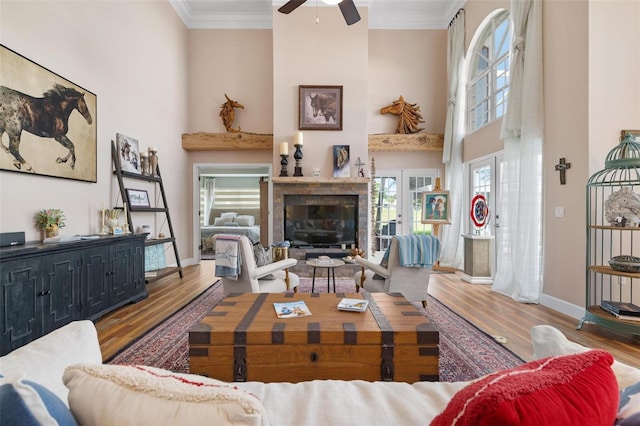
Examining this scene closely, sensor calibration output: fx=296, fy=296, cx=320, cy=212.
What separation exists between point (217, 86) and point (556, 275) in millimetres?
6365

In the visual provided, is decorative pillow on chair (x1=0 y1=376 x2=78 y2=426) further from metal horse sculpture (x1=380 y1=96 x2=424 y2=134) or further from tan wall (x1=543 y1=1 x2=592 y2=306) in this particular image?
metal horse sculpture (x1=380 y1=96 x2=424 y2=134)

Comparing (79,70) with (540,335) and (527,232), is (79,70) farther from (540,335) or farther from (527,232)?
(527,232)

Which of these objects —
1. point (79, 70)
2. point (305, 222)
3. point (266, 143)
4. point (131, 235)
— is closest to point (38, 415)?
point (131, 235)

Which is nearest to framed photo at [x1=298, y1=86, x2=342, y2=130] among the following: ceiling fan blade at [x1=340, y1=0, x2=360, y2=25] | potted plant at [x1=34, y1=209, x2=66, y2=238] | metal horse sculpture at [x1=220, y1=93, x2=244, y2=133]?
metal horse sculpture at [x1=220, y1=93, x2=244, y2=133]

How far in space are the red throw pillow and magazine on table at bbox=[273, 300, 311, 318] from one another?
1.34 m

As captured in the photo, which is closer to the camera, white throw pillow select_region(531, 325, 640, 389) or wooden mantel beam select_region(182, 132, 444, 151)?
white throw pillow select_region(531, 325, 640, 389)

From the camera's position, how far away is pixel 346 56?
5.35m

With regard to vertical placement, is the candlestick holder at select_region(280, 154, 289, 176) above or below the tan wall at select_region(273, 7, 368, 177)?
below

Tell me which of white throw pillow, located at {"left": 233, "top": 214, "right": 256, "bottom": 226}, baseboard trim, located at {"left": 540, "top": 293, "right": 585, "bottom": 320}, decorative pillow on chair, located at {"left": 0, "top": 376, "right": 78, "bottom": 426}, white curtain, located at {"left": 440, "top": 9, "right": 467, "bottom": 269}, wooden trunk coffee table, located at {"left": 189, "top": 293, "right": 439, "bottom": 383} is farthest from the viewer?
white throw pillow, located at {"left": 233, "top": 214, "right": 256, "bottom": 226}

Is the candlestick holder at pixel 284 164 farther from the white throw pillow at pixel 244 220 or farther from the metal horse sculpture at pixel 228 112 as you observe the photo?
the white throw pillow at pixel 244 220

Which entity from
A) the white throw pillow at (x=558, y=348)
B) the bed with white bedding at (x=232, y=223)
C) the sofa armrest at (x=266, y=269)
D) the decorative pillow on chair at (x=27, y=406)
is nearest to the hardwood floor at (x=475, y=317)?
the sofa armrest at (x=266, y=269)

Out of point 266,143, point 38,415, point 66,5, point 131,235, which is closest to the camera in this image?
point 38,415

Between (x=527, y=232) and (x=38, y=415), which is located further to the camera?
(x=527, y=232)

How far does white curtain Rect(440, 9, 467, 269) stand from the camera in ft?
17.8
